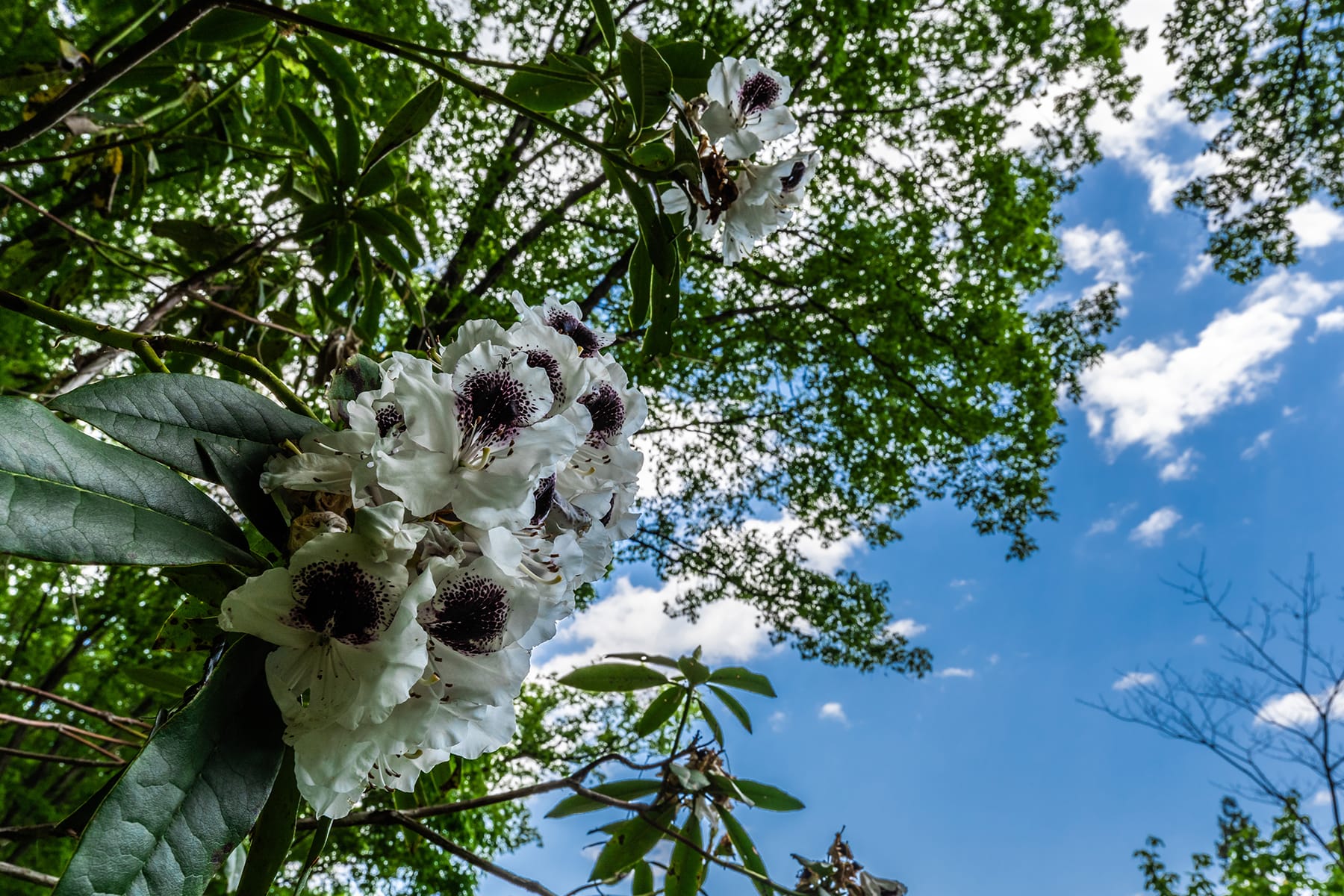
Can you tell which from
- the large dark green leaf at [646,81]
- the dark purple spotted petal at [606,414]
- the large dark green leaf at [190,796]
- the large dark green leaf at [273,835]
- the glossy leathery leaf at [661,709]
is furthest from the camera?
the glossy leathery leaf at [661,709]

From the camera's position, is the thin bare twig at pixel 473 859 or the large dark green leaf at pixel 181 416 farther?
the thin bare twig at pixel 473 859

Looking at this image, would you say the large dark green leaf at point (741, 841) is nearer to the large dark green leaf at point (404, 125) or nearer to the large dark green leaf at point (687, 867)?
the large dark green leaf at point (687, 867)

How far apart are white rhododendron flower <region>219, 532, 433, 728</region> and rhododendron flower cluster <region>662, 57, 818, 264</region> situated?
483mm

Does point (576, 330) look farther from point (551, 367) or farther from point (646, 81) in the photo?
point (646, 81)

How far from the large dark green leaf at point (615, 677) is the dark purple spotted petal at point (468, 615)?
812 millimetres

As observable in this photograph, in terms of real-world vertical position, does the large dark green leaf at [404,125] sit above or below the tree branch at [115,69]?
above

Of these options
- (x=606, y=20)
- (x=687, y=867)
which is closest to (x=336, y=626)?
(x=606, y=20)

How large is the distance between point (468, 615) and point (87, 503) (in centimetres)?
20

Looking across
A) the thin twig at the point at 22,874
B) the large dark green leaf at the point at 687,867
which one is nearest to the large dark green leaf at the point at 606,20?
the thin twig at the point at 22,874

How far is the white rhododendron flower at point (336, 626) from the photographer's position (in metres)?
0.41

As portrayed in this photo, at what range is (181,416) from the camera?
17.8 inches

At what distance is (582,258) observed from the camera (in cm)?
396

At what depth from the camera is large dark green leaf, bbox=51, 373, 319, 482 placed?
0.42 m

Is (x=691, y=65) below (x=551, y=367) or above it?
above
